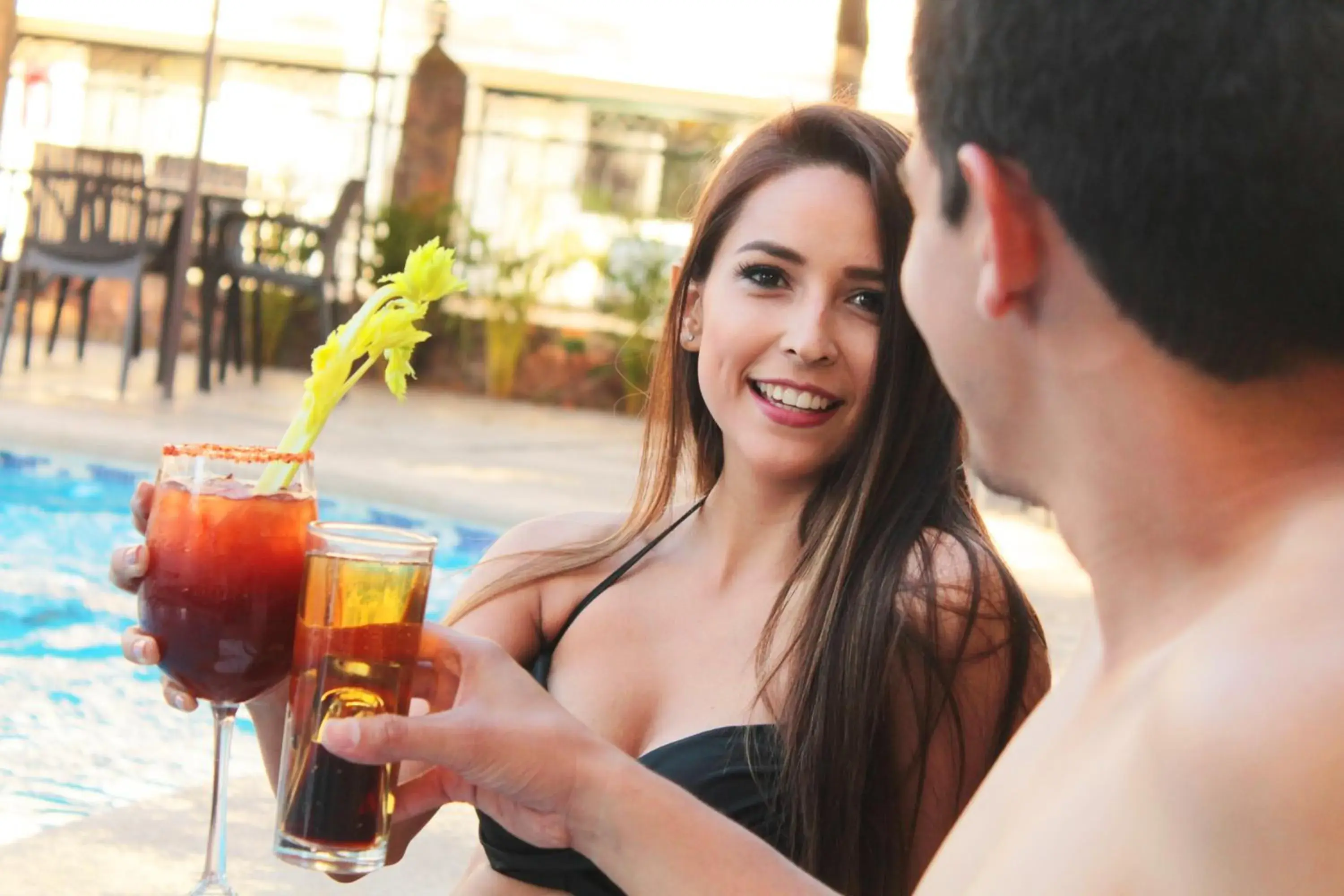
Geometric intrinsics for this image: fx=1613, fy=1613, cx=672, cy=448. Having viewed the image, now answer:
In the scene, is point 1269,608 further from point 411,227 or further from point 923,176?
point 411,227

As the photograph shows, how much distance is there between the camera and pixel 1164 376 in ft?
2.49

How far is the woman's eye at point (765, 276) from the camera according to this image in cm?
196

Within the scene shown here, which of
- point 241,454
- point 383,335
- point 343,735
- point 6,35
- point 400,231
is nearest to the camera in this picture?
point 343,735

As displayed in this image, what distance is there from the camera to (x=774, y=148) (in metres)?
1.99

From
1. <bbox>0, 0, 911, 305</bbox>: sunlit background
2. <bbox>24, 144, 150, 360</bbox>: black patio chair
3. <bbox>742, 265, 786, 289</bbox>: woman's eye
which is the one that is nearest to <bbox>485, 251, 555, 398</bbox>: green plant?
<bbox>0, 0, 911, 305</bbox>: sunlit background

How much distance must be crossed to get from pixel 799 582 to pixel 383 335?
77cm

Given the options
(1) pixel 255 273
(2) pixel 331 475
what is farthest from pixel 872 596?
(1) pixel 255 273

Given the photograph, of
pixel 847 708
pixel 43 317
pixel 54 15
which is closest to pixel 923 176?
pixel 847 708

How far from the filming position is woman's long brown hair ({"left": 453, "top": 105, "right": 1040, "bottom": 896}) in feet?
5.65

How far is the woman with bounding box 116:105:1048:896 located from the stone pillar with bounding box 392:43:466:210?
461 inches

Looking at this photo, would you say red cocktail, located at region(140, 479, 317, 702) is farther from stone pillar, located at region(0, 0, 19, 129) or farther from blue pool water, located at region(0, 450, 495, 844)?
stone pillar, located at region(0, 0, 19, 129)

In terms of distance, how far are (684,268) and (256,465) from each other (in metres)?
0.90

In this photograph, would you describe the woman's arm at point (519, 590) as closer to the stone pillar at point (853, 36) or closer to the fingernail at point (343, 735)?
the fingernail at point (343, 735)

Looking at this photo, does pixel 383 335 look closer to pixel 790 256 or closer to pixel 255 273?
pixel 790 256
